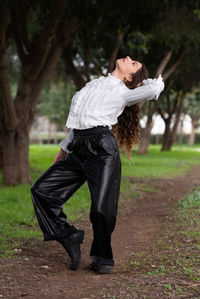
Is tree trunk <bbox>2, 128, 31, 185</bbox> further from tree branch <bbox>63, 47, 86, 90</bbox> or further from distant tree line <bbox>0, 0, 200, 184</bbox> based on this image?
tree branch <bbox>63, 47, 86, 90</bbox>

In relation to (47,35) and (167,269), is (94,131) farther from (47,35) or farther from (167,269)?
(47,35)

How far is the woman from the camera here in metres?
4.16

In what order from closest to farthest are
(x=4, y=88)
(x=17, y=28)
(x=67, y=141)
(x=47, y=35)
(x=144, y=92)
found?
(x=144, y=92), (x=67, y=141), (x=4, y=88), (x=47, y=35), (x=17, y=28)

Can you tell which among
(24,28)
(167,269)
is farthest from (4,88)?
(167,269)

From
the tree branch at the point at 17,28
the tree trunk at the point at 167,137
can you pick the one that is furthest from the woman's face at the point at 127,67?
the tree trunk at the point at 167,137

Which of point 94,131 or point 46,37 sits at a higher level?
point 46,37

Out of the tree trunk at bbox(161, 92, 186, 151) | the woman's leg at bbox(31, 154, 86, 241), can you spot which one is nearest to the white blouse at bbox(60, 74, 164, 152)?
the woman's leg at bbox(31, 154, 86, 241)

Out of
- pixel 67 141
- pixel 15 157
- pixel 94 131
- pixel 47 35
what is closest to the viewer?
pixel 94 131

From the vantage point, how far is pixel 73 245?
4.39 m

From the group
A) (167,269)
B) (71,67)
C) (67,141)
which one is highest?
(71,67)

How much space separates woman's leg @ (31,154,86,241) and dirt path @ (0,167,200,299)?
414mm

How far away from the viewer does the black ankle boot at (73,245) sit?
14.3ft

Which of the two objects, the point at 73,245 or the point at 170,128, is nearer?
the point at 73,245

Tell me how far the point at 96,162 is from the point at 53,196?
1.93ft
